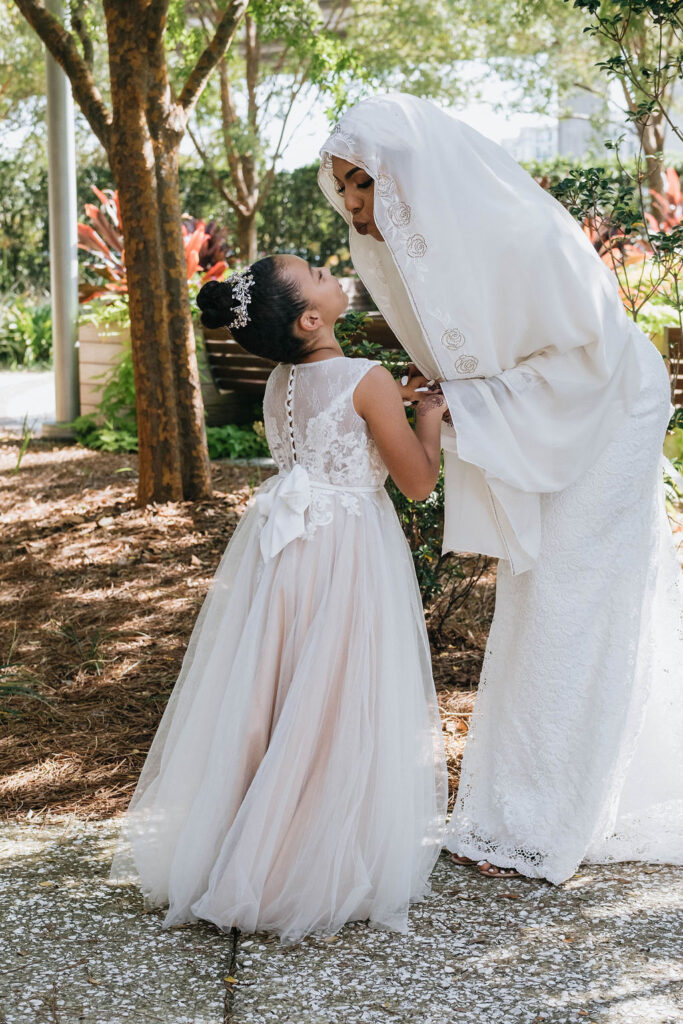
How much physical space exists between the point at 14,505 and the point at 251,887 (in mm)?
4679

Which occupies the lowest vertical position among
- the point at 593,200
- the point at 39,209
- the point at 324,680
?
the point at 324,680

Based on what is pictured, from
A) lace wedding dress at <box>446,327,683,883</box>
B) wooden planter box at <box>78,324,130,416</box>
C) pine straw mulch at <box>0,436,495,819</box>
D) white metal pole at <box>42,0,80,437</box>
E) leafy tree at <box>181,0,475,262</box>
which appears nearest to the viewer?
lace wedding dress at <box>446,327,683,883</box>

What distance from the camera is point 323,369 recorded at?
2637 mm

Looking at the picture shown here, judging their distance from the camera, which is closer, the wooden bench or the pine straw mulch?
the pine straw mulch

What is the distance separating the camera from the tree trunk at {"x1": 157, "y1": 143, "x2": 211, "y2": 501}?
6.08 meters

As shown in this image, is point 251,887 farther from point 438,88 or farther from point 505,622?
point 438,88

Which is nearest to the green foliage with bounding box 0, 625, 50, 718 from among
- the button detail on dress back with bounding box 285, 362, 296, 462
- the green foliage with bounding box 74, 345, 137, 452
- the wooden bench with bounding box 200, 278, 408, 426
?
the button detail on dress back with bounding box 285, 362, 296, 462

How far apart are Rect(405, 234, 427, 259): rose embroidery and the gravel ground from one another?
5.08ft

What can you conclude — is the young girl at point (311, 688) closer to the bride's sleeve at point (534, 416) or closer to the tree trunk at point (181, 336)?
the bride's sleeve at point (534, 416)

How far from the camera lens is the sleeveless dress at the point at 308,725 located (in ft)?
8.28

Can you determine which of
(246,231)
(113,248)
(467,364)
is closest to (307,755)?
(467,364)

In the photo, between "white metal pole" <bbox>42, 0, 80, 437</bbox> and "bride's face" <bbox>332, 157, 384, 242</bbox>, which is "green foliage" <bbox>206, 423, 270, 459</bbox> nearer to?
"white metal pole" <bbox>42, 0, 80, 437</bbox>

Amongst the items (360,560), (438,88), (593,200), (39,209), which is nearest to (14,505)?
(593,200)

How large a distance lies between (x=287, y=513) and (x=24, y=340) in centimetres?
1168
